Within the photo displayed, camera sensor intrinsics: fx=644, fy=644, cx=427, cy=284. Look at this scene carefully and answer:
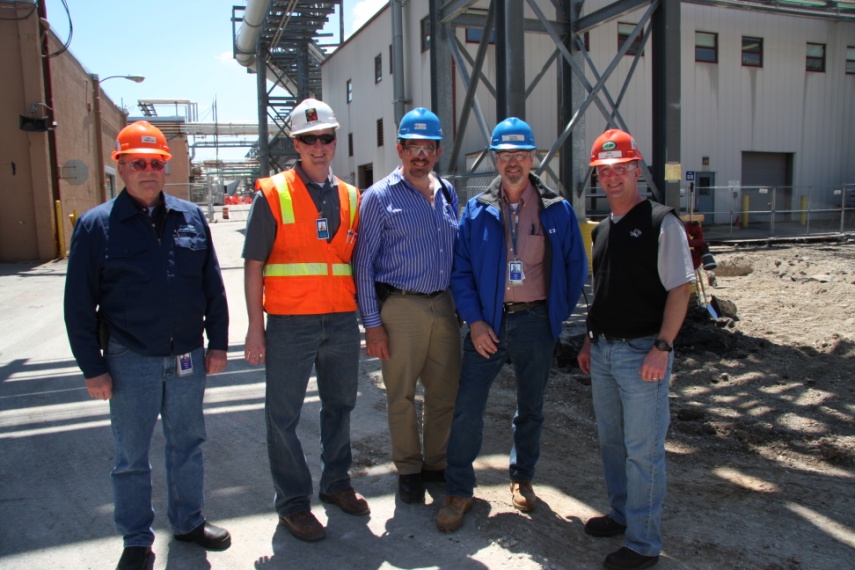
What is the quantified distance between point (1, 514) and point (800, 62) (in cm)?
2823

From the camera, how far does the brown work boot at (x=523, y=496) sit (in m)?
3.72

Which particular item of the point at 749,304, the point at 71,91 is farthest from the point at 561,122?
the point at 71,91

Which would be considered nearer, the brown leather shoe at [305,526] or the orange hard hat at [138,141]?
the orange hard hat at [138,141]

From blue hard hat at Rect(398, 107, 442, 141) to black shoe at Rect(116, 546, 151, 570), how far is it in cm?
256

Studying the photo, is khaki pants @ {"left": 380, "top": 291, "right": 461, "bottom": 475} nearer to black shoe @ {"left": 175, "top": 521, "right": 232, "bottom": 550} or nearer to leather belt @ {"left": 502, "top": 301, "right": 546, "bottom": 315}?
leather belt @ {"left": 502, "top": 301, "right": 546, "bottom": 315}

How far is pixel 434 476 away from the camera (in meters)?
4.11

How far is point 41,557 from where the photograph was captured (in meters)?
3.30

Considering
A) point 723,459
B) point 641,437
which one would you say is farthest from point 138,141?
point 723,459

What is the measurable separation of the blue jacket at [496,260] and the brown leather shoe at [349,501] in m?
1.23

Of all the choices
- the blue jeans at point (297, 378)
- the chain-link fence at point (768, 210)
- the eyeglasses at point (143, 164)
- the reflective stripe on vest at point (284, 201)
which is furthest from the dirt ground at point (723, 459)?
the chain-link fence at point (768, 210)

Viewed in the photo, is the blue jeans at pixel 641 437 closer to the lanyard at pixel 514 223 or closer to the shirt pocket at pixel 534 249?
the shirt pocket at pixel 534 249

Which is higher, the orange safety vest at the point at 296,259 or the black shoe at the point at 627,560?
the orange safety vest at the point at 296,259

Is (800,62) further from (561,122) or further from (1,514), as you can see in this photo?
(1,514)

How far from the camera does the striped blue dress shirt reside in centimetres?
369
